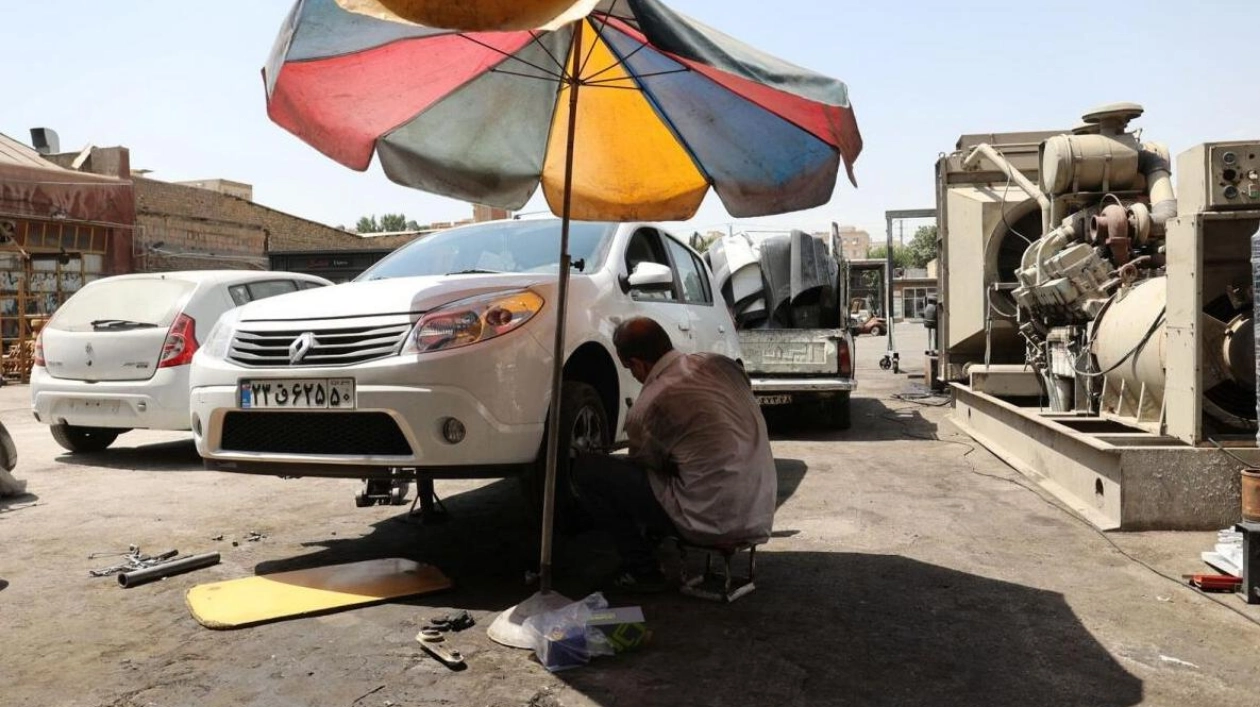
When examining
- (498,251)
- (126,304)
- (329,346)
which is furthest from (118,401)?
(329,346)

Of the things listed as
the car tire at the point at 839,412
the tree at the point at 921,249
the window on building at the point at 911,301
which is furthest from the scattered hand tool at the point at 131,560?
the tree at the point at 921,249

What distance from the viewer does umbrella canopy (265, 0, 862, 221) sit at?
3.70m

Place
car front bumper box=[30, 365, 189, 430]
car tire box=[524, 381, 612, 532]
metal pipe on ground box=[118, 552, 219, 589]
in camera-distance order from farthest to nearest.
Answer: car front bumper box=[30, 365, 189, 430] → car tire box=[524, 381, 612, 532] → metal pipe on ground box=[118, 552, 219, 589]

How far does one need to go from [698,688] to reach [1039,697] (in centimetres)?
108

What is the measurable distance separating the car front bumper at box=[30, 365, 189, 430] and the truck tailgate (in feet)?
17.7

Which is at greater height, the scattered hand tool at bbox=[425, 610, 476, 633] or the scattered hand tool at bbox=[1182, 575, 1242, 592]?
the scattered hand tool at bbox=[425, 610, 476, 633]

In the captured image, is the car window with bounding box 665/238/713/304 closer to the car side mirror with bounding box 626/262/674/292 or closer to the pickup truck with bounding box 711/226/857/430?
the car side mirror with bounding box 626/262/674/292

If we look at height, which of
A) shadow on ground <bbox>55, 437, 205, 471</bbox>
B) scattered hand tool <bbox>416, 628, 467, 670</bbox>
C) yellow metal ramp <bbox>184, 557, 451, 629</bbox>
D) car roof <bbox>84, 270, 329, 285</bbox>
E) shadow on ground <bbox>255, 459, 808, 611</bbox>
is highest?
car roof <bbox>84, 270, 329, 285</bbox>

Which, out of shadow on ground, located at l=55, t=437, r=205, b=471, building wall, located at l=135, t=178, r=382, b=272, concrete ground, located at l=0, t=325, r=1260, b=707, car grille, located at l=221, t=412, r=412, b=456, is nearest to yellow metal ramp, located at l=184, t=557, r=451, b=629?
concrete ground, located at l=0, t=325, r=1260, b=707

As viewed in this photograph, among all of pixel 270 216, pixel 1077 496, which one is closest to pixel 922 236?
pixel 270 216

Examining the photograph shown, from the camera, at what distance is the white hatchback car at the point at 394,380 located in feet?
12.9

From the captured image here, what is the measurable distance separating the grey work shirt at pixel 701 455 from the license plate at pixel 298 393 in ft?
4.09

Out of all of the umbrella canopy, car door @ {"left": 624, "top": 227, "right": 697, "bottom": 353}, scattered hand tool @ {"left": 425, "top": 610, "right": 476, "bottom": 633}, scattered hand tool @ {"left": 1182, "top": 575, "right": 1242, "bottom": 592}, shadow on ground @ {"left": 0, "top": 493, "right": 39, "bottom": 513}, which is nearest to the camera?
scattered hand tool @ {"left": 425, "top": 610, "right": 476, "bottom": 633}

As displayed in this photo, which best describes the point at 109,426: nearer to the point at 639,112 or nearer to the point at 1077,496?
the point at 639,112
